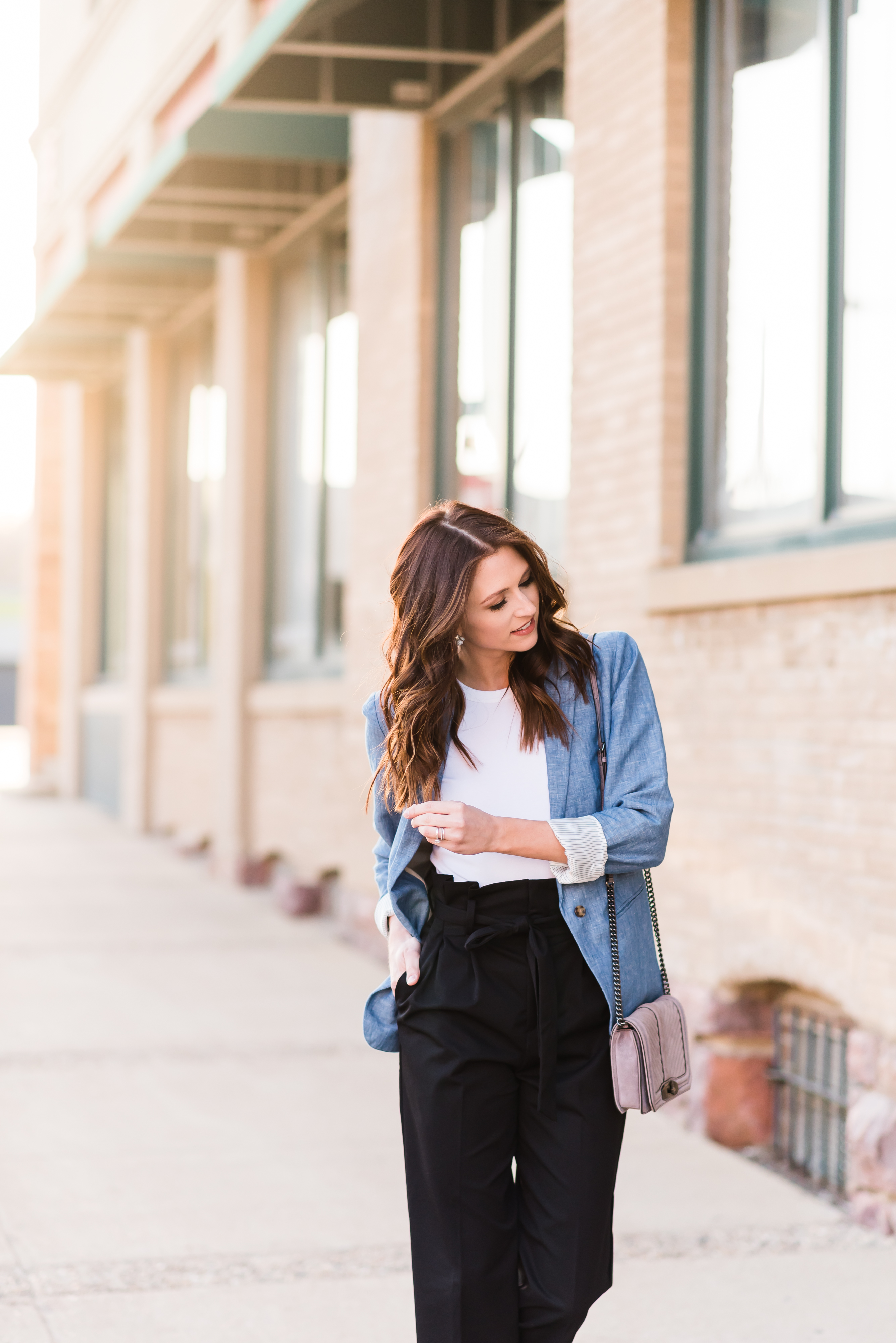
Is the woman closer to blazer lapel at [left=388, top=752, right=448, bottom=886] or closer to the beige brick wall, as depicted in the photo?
blazer lapel at [left=388, top=752, right=448, bottom=886]

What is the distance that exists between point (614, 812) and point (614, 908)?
176mm

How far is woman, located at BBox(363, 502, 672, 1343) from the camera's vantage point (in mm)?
2910

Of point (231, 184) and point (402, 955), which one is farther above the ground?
point (231, 184)

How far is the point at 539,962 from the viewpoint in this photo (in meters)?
2.88

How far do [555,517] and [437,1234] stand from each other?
558 cm

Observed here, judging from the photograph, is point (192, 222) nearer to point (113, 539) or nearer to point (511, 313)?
point (511, 313)

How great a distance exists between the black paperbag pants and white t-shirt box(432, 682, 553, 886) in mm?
36

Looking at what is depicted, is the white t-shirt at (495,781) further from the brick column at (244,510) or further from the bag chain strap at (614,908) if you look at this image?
the brick column at (244,510)

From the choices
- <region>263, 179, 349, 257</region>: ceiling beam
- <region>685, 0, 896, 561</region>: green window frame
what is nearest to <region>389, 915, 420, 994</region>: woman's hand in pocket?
<region>685, 0, 896, 561</region>: green window frame

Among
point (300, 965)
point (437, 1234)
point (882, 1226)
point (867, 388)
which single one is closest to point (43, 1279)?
point (437, 1234)

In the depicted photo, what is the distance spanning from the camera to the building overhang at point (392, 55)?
8.10 meters

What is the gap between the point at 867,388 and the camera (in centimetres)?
555

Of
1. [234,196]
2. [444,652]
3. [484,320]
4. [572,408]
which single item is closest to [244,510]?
[234,196]

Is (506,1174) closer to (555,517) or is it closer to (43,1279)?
(43,1279)
